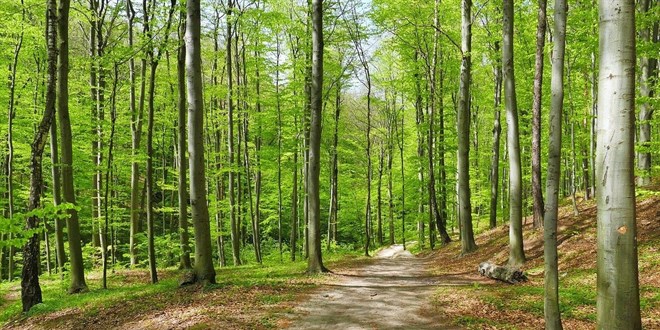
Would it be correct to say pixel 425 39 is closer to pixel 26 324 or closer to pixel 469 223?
pixel 469 223

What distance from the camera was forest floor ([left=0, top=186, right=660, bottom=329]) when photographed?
665 centimetres

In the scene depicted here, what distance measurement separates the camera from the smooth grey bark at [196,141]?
376 inches

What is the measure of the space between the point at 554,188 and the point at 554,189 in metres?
0.01

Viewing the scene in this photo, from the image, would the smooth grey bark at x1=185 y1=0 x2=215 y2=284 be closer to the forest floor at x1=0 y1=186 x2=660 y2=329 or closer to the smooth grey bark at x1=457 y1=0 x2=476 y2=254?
the forest floor at x1=0 y1=186 x2=660 y2=329

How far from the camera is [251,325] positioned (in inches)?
255

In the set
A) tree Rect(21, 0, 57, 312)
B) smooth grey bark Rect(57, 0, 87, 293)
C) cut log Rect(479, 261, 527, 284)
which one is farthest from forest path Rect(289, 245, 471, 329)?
smooth grey bark Rect(57, 0, 87, 293)

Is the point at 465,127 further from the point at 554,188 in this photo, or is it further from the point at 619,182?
the point at 619,182

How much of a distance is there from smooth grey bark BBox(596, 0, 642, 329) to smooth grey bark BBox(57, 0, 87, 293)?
11.7 metres

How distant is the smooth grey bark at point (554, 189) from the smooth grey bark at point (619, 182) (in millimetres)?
1762

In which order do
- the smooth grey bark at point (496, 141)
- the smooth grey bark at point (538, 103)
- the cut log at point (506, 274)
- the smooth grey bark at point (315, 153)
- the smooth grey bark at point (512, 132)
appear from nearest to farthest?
1. the cut log at point (506, 274)
2. the smooth grey bark at point (538, 103)
3. the smooth grey bark at point (512, 132)
4. the smooth grey bark at point (315, 153)
5. the smooth grey bark at point (496, 141)

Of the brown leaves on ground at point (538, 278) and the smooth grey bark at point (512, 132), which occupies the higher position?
the smooth grey bark at point (512, 132)

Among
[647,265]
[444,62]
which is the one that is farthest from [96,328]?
[444,62]

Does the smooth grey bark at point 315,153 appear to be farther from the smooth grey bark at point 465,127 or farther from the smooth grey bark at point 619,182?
the smooth grey bark at point 619,182

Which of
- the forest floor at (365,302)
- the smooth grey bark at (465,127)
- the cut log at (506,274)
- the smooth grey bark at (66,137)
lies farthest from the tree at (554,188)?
the smooth grey bark at (66,137)
